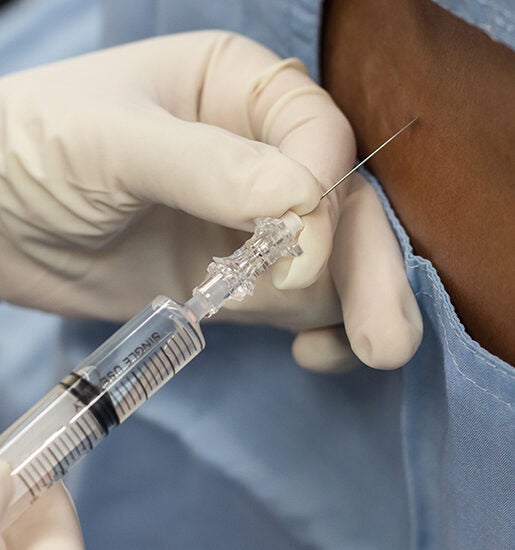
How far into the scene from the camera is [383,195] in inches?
32.0

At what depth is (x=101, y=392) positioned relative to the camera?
75cm

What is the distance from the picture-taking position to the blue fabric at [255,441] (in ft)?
2.86

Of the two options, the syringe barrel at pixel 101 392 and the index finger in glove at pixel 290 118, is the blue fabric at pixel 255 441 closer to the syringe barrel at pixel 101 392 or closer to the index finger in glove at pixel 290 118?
the index finger in glove at pixel 290 118

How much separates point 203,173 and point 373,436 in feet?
1.38

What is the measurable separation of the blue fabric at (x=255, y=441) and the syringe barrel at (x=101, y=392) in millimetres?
243

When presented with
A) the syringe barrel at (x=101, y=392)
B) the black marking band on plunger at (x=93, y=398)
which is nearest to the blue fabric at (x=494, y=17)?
the syringe barrel at (x=101, y=392)

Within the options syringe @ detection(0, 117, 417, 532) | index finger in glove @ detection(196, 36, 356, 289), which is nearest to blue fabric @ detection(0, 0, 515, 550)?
index finger in glove @ detection(196, 36, 356, 289)

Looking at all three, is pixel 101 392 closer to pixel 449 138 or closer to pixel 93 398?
pixel 93 398

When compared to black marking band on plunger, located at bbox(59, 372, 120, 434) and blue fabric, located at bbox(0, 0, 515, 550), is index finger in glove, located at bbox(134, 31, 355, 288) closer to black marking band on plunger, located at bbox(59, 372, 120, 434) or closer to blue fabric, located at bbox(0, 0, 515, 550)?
blue fabric, located at bbox(0, 0, 515, 550)

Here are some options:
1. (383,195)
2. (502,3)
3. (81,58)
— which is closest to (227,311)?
(383,195)

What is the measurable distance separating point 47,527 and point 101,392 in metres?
0.13

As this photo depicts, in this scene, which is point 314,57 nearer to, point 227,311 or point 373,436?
point 227,311

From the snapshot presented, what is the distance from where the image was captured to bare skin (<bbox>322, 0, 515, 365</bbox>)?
2.06 ft

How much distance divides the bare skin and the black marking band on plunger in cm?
34
